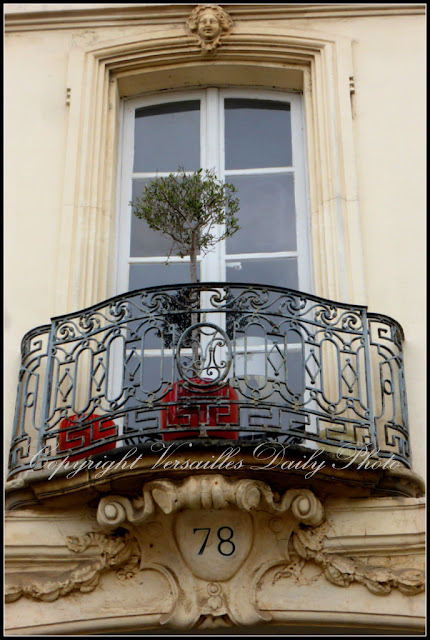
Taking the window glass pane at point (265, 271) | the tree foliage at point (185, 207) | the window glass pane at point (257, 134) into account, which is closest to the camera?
the tree foliage at point (185, 207)

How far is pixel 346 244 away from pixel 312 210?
0.43 m

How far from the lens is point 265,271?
24.3 feet

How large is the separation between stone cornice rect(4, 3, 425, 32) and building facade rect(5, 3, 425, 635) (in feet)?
0.05

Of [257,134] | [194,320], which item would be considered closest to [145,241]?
[257,134]

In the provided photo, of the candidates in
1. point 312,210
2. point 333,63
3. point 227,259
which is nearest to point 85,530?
point 227,259

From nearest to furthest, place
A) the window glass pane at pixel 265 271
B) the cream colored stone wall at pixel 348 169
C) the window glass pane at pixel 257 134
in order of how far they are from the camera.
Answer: the cream colored stone wall at pixel 348 169 < the window glass pane at pixel 265 271 < the window glass pane at pixel 257 134

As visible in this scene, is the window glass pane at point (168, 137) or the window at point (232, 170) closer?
the window at point (232, 170)

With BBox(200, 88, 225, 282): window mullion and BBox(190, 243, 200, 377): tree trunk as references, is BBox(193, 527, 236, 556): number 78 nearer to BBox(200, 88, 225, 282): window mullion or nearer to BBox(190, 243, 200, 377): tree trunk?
BBox(190, 243, 200, 377): tree trunk

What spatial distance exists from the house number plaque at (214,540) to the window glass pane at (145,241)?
2053 millimetres

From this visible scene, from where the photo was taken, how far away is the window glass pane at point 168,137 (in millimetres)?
7965

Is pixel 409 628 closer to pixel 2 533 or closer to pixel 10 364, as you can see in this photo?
pixel 2 533

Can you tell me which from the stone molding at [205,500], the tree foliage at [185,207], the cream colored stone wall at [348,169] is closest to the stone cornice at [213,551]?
the stone molding at [205,500]

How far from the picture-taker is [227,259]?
7.47 m

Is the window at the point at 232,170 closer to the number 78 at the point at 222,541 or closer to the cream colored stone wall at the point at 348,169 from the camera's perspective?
the cream colored stone wall at the point at 348,169
